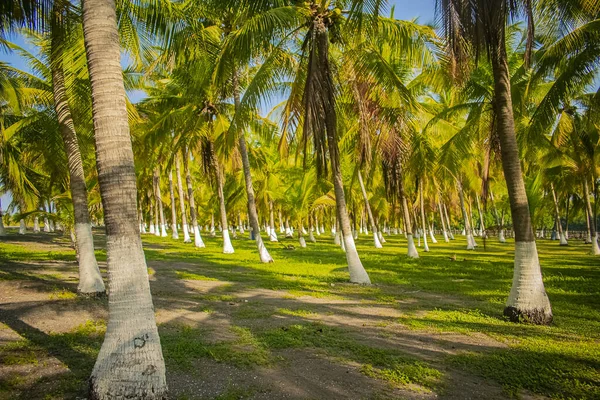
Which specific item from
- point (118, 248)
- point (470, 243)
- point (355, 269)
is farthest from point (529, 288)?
point (470, 243)

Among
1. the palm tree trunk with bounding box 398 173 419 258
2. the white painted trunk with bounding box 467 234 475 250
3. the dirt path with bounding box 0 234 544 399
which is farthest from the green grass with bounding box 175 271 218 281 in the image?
the white painted trunk with bounding box 467 234 475 250

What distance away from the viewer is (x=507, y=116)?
7.94 meters

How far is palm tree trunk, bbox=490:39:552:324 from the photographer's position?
7559 mm

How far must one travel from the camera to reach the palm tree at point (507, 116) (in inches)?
263

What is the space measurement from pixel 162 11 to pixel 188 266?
9768 millimetres

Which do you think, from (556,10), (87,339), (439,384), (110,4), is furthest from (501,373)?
(556,10)

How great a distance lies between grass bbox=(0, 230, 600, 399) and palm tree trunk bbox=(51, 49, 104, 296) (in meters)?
0.60

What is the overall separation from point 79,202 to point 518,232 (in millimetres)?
9608

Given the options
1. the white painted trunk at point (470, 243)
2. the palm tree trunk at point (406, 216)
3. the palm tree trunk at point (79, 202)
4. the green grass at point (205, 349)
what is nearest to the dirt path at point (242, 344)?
the green grass at point (205, 349)

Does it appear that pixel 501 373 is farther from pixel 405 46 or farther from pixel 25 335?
pixel 405 46

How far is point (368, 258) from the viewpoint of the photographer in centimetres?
2005

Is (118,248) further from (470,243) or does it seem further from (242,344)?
(470,243)

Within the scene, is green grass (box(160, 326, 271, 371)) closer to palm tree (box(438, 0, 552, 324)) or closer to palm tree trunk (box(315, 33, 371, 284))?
palm tree (box(438, 0, 552, 324))

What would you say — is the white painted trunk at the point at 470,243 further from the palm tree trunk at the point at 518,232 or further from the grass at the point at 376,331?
the palm tree trunk at the point at 518,232
